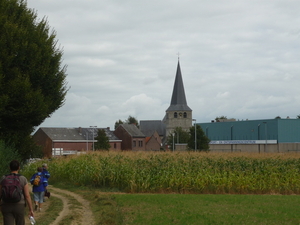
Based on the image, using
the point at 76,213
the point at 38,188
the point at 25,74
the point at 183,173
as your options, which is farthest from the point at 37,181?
the point at 183,173

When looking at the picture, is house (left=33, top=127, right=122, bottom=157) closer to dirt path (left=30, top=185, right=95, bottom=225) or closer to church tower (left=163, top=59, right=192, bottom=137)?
church tower (left=163, top=59, right=192, bottom=137)

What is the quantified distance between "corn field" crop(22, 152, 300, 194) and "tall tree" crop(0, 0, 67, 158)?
702 centimetres

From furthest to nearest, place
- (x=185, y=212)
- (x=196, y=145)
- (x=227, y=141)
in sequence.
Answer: (x=227, y=141) → (x=196, y=145) → (x=185, y=212)

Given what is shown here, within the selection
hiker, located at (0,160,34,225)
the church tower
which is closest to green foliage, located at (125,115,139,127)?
the church tower

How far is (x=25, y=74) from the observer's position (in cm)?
1855

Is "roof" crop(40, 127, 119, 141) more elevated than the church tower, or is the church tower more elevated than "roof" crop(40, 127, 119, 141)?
the church tower

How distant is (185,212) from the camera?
14.1m

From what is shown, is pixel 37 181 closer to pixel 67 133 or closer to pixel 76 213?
pixel 76 213

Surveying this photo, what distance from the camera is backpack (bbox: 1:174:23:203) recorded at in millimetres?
8672

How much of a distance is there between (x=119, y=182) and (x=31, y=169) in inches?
504

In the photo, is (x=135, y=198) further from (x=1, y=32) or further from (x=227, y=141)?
(x=227, y=141)

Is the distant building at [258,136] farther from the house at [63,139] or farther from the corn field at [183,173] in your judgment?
the corn field at [183,173]

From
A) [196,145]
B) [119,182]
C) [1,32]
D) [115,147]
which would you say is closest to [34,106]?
[1,32]

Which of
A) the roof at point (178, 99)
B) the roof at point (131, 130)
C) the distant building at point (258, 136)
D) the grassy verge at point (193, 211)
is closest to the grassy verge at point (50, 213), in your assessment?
the grassy verge at point (193, 211)
